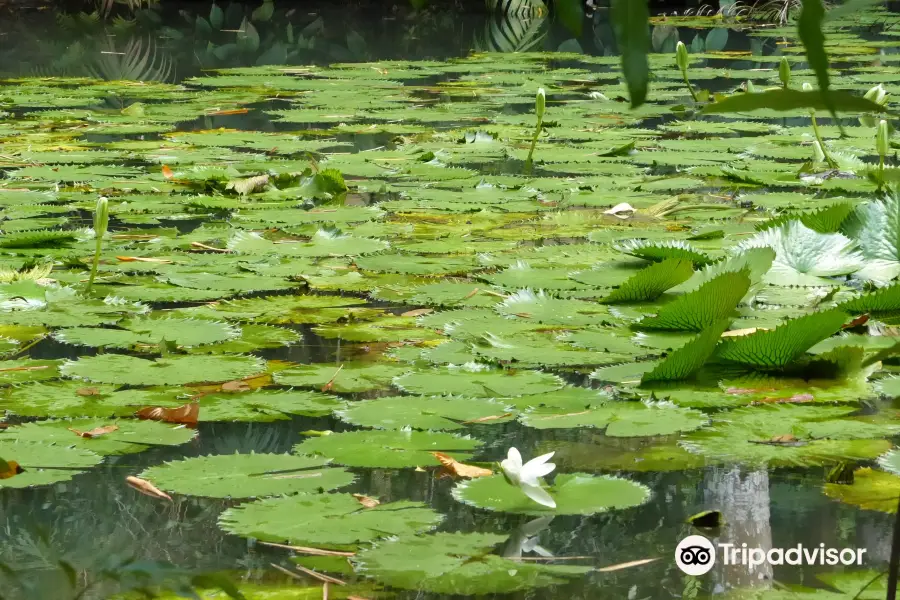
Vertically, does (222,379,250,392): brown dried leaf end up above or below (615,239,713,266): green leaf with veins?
below

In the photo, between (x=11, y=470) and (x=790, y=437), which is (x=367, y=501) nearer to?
(x=11, y=470)

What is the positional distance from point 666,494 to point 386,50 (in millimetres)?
6463

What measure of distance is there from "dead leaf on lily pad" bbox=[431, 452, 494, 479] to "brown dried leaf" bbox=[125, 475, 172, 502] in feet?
0.91

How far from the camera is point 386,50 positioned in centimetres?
744

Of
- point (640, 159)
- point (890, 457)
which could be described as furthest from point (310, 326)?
point (640, 159)

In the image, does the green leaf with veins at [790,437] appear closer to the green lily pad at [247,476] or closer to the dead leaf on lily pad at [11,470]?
the green lily pad at [247,476]

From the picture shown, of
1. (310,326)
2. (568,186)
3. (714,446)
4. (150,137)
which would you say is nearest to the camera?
(714,446)

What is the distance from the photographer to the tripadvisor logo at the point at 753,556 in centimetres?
105

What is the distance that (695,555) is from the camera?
3.55ft

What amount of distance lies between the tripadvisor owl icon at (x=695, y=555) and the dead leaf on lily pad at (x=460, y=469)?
0.24m

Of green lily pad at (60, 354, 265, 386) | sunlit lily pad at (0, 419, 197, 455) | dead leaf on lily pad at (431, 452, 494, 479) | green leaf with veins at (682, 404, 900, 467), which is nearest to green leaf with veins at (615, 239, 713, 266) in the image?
green leaf with veins at (682, 404, 900, 467)

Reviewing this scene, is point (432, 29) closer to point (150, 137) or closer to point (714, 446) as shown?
point (150, 137)

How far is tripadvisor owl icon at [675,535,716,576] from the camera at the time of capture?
1.06m

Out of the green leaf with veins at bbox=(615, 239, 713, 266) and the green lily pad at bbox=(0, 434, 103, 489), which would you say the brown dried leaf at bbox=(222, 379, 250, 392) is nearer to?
the green lily pad at bbox=(0, 434, 103, 489)
